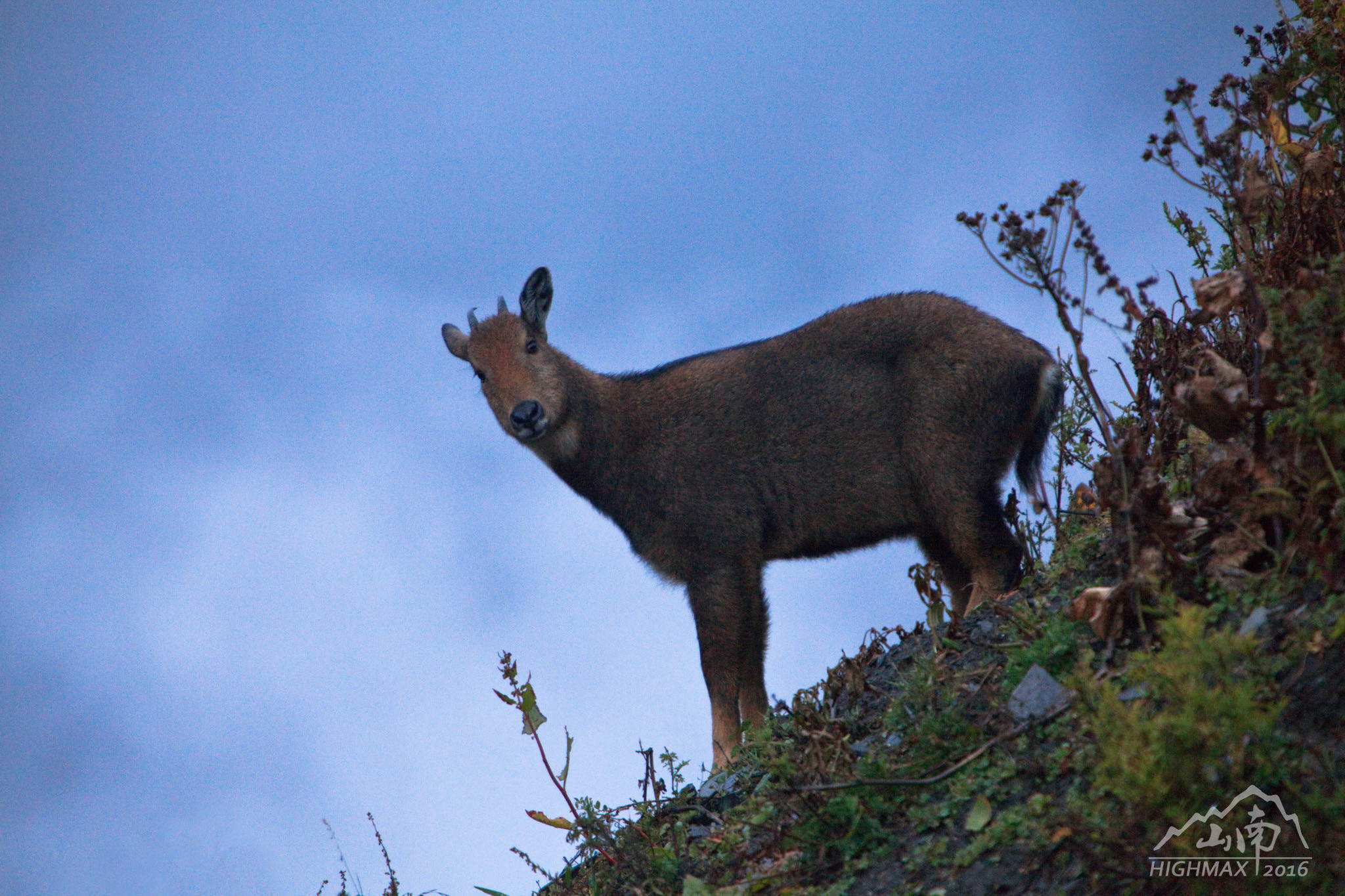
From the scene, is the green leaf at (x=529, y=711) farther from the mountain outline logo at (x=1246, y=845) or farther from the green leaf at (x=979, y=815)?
the mountain outline logo at (x=1246, y=845)

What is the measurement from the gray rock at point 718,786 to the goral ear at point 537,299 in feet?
14.6

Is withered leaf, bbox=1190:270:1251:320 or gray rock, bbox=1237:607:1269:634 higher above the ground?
withered leaf, bbox=1190:270:1251:320

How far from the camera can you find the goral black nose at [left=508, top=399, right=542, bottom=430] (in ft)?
27.0

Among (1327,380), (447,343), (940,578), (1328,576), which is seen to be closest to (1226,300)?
(1327,380)

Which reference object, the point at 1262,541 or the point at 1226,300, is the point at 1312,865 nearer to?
the point at 1262,541

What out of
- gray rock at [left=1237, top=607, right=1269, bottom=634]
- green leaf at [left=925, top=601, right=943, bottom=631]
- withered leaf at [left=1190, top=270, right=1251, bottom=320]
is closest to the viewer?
gray rock at [left=1237, top=607, right=1269, bottom=634]

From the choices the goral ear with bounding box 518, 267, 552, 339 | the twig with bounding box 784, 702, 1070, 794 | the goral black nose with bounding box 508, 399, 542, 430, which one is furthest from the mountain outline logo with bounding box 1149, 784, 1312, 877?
the goral ear with bounding box 518, 267, 552, 339

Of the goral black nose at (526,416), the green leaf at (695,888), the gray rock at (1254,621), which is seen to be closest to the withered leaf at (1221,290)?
the gray rock at (1254,621)

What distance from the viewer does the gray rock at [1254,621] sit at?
3.63 metres

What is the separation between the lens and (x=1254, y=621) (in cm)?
365

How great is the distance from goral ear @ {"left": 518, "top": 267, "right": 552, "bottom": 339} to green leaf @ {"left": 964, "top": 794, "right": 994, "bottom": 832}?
6.23 m

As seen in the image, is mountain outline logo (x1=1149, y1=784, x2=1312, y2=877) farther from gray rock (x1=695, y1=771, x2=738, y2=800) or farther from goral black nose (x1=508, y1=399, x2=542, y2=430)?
goral black nose (x1=508, y1=399, x2=542, y2=430)

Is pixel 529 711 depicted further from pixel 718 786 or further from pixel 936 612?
pixel 936 612

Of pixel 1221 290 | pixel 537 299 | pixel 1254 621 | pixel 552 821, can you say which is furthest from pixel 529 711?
pixel 537 299
